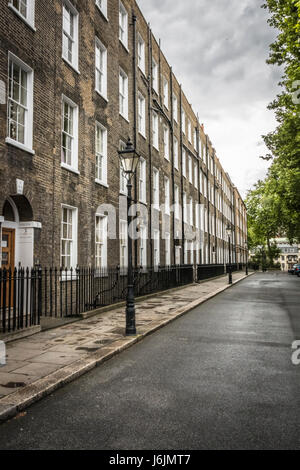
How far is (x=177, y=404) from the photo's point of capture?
13.4 feet

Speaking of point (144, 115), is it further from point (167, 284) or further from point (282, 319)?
point (282, 319)

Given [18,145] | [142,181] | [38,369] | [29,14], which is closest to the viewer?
[38,369]

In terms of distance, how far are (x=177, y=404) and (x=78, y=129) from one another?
1017 cm

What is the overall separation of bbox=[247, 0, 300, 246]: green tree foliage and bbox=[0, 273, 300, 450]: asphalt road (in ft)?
33.1

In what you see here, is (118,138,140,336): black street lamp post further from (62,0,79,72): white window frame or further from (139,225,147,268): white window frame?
(139,225,147,268): white window frame

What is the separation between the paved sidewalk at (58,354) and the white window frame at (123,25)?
13066 mm

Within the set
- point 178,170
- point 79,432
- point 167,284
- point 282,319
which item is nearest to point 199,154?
point 178,170

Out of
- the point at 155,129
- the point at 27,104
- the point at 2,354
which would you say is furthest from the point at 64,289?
the point at 155,129

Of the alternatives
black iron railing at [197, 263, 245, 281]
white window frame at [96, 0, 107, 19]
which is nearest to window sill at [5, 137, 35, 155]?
white window frame at [96, 0, 107, 19]

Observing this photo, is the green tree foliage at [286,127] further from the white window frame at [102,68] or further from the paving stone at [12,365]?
the paving stone at [12,365]

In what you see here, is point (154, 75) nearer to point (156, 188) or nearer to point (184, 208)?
point (156, 188)

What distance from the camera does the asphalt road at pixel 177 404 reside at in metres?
3.27

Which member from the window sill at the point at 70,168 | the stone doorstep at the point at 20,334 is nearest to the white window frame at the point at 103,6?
the window sill at the point at 70,168

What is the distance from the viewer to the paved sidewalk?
437cm
